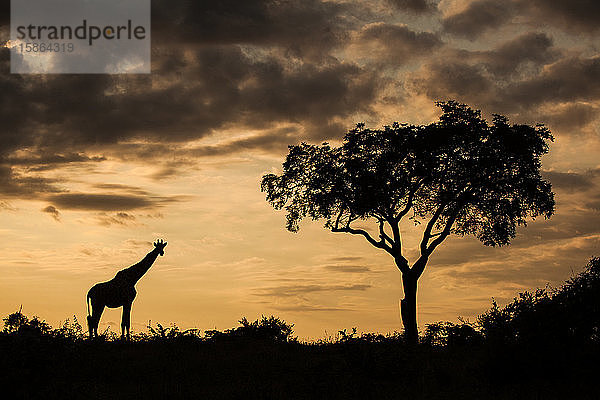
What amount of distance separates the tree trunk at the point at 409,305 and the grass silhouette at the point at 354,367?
15.0m

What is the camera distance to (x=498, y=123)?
40312 millimetres

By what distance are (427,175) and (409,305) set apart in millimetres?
7796

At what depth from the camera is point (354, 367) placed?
805 inches

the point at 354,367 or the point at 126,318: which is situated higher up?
the point at 126,318

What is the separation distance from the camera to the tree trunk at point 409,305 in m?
38.2

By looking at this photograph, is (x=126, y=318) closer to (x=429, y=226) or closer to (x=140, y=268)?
(x=140, y=268)

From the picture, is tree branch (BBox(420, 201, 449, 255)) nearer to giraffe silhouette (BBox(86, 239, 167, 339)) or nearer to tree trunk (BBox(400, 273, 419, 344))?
tree trunk (BBox(400, 273, 419, 344))

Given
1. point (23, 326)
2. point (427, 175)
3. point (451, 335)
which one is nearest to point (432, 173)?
point (427, 175)

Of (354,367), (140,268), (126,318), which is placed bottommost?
(354,367)

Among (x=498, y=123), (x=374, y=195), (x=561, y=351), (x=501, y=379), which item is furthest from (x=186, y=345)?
(x=498, y=123)

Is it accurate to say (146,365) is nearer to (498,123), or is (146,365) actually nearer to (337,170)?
(337,170)

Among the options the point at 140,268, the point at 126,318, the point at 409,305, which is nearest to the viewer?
the point at 126,318

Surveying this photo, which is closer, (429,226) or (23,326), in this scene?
(23,326)

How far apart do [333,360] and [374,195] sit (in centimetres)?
1939
